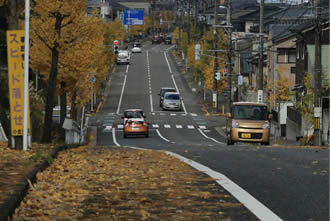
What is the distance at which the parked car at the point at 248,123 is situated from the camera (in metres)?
33.8

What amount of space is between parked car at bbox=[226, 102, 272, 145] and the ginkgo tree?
8255 mm

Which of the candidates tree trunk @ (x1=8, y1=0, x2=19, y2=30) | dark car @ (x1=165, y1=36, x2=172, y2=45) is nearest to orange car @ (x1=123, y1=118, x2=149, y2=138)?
tree trunk @ (x1=8, y1=0, x2=19, y2=30)

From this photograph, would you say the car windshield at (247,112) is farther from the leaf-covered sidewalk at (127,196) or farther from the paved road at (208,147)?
the leaf-covered sidewalk at (127,196)

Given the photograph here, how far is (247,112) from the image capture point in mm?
34188

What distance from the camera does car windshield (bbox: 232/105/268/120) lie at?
34062mm

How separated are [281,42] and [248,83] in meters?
19.6

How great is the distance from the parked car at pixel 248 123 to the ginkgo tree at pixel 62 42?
27.1 feet

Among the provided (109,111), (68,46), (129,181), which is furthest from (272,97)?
(129,181)

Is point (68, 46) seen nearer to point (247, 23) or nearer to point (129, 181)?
point (129, 181)

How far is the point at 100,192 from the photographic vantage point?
9.79 meters

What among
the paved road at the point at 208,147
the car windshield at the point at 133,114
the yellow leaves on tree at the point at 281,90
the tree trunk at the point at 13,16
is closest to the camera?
the paved road at the point at 208,147

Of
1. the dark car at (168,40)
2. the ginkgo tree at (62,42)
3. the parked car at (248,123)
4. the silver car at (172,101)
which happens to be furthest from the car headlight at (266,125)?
the dark car at (168,40)

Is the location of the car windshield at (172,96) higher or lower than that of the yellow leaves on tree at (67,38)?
lower

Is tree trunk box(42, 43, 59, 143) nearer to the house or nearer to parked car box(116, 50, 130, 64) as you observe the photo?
the house
